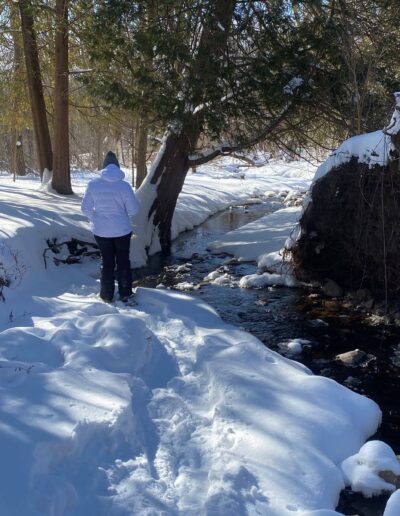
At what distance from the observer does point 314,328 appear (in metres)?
6.92

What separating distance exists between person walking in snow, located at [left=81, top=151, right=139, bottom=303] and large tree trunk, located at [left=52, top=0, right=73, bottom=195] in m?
7.11

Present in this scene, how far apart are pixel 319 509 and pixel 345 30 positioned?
8422 mm

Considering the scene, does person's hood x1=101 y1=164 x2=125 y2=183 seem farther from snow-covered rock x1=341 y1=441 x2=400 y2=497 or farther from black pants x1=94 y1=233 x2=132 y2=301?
snow-covered rock x1=341 y1=441 x2=400 y2=497

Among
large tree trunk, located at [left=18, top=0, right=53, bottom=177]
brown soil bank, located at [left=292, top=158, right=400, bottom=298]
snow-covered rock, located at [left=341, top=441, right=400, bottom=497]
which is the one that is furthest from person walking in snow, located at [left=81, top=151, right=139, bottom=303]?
large tree trunk, located at [left=18, top=0, right=53, bottom=177]

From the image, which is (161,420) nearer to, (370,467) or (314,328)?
(370,467)

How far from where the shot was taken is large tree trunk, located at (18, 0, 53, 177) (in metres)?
13.5

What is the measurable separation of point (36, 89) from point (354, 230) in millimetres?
10246

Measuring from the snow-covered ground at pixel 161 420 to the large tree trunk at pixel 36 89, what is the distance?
965cm

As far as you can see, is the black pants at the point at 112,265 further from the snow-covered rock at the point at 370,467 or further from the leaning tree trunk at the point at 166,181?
the snow-covered rock at the point at 370,467

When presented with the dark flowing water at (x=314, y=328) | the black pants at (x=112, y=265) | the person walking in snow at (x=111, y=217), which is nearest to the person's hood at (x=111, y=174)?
the person walking in snow at (x=111, y=217)

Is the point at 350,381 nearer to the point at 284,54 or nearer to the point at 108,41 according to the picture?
the point at 284,54

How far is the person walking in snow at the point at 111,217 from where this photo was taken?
6.80m

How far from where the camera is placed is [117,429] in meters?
3.59

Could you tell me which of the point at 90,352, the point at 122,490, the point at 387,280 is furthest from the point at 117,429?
the point at 387,280
